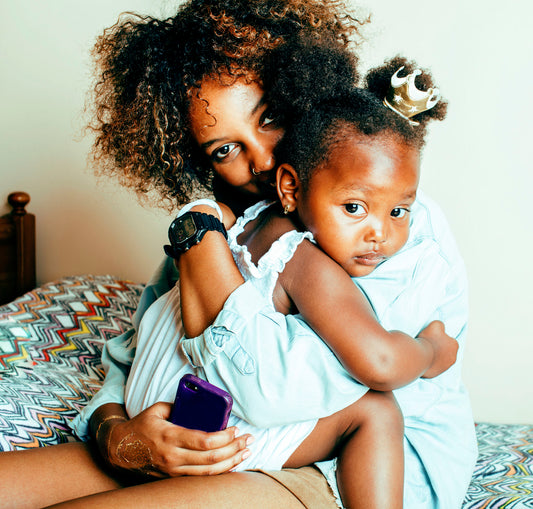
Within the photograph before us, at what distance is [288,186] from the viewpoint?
1.16 metres

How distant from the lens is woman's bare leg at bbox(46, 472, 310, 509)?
860mm

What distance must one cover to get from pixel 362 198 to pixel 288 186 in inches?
7.3

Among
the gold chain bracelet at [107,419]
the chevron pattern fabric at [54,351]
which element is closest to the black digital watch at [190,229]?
the gold chain bracelet at [107,419]

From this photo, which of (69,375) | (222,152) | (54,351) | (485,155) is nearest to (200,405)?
(222,152)

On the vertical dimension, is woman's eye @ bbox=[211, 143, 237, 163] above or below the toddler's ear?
above

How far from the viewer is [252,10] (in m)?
1.27

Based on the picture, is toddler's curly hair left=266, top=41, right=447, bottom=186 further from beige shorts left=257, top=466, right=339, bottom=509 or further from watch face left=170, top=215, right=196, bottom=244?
beige shorts left=257, top=466, right=339, bottom=509

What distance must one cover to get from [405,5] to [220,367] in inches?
68.7

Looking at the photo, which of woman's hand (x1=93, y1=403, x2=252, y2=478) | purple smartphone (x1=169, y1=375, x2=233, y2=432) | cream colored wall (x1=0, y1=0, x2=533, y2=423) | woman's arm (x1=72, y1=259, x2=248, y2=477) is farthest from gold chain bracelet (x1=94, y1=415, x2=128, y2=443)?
cream colored wall (x1=0, y1=0, x2=533, y2=423)

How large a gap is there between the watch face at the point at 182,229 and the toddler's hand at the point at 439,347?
0.50 metres

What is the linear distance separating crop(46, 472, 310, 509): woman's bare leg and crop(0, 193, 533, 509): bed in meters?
0.51

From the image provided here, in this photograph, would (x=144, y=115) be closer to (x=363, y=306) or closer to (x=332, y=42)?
(x=332, y=42)

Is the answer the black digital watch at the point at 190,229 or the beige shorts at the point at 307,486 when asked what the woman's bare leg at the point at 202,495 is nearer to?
the beige shorts at the point at 307,486

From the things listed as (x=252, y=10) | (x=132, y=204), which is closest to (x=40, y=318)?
(x=132, y=204)
